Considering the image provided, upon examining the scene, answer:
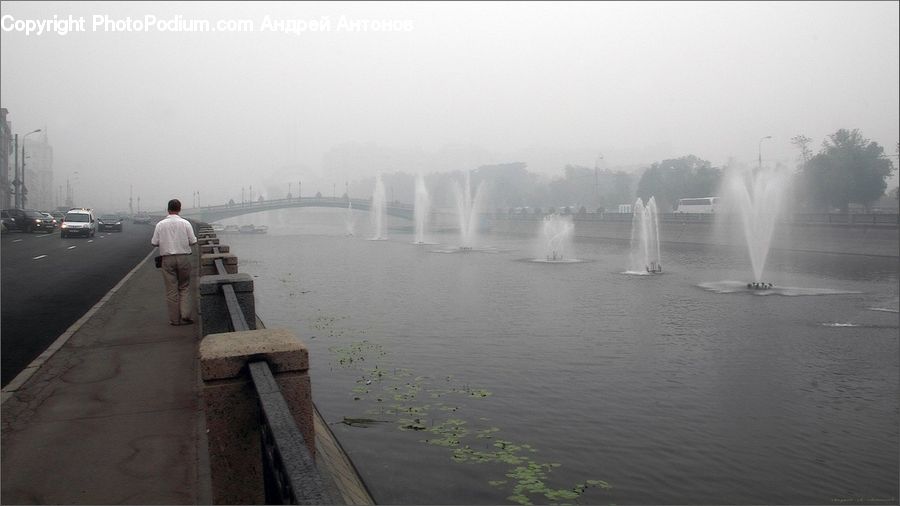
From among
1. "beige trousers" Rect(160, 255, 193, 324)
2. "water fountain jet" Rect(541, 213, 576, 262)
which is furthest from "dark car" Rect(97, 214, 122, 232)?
"beige trousers" Rect(160, 255, 193, 324)

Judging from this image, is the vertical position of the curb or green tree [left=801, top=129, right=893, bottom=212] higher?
green tree [left=801, top=129, right=893, bottom=212]

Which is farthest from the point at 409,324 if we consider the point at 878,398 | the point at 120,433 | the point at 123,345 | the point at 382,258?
the point at 382,258

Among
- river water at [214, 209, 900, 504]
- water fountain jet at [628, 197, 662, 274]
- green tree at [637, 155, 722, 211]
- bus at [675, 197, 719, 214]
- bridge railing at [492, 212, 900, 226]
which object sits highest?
green tree at [637, 155, 722, 211]

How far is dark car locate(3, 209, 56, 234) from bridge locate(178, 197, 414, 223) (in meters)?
50.4

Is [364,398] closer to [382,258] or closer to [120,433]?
[120,433]

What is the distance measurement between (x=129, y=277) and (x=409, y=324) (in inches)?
342

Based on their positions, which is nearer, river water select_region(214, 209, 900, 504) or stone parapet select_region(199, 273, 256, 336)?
stone parapet select_region(199, 273, 256, 336)

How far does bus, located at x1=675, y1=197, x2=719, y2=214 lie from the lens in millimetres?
91300

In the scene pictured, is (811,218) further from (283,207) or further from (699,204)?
(283,207)

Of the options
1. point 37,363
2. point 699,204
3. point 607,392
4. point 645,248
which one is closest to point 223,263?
point 37,363

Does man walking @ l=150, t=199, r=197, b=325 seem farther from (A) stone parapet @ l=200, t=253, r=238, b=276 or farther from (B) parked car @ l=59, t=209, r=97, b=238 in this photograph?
(B) parked car @ l=59, t=209, r=97, b=238

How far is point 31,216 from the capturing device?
53.5 meters

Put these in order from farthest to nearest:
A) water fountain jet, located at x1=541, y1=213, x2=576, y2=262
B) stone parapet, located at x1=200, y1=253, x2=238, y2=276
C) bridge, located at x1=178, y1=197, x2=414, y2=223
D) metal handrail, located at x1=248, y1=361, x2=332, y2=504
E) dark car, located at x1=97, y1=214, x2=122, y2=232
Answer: bridge, located at x1=178, y1=197, x2=414, y2=223 → dark car, located at x1=97, y1=214, x2=122, y2=232 → water fountain jet, located at x1=541, y1=213, x2=576, y2=262 → stone parapet, located at x1=200, y1=253, x2=238, y2=276 → metal handrail, located at x1=248, y1=361, x2=332, y2=504

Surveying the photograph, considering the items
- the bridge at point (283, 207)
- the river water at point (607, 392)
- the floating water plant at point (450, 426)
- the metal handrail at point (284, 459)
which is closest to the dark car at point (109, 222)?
the bridge at point (283, 207)
